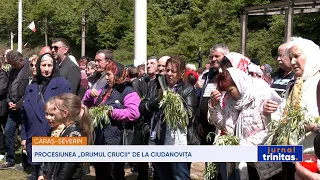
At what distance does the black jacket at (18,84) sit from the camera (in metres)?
8.33

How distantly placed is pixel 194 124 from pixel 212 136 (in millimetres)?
302

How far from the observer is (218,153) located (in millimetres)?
A: 3904

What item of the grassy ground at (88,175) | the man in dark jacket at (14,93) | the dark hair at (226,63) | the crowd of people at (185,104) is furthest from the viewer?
the man in dark jacket at (14,93)

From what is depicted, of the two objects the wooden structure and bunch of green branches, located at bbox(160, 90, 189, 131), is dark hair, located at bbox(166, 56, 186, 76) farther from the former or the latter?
the wooden structure

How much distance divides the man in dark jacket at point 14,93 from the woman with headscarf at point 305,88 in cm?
515

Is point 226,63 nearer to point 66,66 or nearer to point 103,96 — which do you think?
point 103,96

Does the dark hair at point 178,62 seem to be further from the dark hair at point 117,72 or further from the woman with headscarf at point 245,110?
the woman with headscarf at point 245,110

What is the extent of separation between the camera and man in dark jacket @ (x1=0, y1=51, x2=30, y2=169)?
27.3ft

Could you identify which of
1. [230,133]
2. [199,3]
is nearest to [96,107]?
[230,133]

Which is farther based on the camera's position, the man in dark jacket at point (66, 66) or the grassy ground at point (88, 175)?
the grassy ground at point (88, 175)

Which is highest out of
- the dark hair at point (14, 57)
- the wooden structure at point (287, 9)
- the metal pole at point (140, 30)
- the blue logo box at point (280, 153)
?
the wooden structure at point (287, 9)

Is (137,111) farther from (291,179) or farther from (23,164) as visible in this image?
(23,164)

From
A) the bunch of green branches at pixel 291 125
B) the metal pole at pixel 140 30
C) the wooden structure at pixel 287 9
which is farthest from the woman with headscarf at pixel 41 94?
the wooden structure at pixel 287 9

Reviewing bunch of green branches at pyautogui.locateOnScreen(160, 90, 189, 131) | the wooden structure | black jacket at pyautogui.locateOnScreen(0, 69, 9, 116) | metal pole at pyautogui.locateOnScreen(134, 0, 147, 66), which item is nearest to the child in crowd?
bunch of green branches at pyautogui.locateOnScreen(160, 90, 189, 131)
